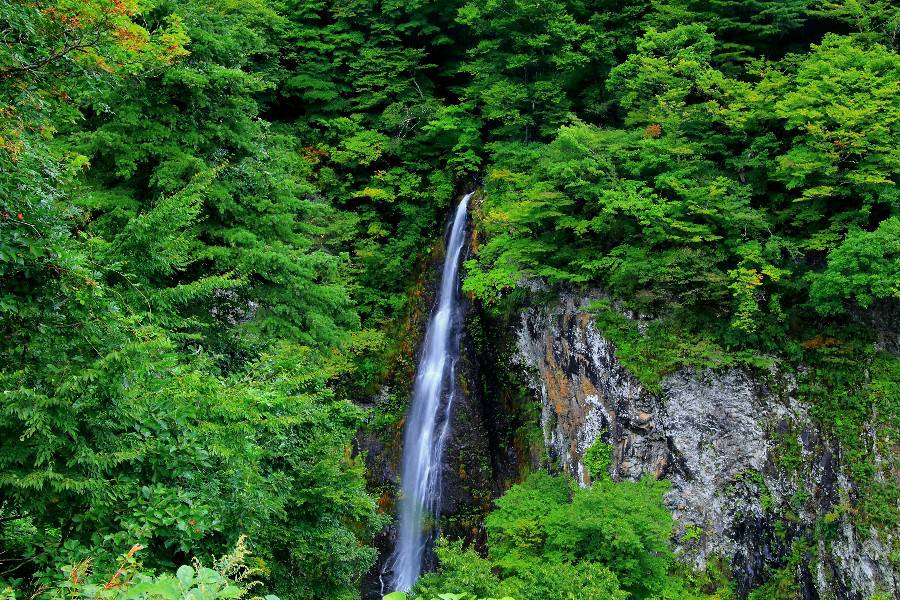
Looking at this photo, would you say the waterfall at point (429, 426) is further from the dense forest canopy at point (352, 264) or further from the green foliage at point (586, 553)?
the green foliage at point (586, 553)

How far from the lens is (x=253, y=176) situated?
8.46 m

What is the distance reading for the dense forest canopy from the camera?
11.4 feet

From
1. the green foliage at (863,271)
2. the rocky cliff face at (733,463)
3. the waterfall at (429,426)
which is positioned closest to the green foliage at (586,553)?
the rocky cliff face at (733,463)

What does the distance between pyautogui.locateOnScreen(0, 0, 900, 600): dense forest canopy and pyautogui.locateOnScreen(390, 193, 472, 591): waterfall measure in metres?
1.13

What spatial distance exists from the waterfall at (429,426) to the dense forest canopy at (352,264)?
3.71ft

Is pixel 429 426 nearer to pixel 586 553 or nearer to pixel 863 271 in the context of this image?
pixel 586 553

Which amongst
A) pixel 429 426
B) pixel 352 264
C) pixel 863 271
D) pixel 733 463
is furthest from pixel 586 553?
pixel 352 264

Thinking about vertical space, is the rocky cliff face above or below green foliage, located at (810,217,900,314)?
below

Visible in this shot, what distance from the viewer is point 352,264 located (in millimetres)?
15992

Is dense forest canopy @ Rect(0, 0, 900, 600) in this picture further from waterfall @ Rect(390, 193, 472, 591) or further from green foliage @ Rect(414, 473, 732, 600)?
waterfall @ Rect(390, 193, 472, 591)

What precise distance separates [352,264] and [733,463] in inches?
419

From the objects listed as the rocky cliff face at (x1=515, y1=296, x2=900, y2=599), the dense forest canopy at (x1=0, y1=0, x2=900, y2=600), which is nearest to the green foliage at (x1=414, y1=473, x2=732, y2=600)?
the dense forest canopy at (x1=0, y1=0, x2=900, y2=600)

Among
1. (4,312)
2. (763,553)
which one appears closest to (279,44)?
(4,312)

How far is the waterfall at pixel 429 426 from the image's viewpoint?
12.9 m
